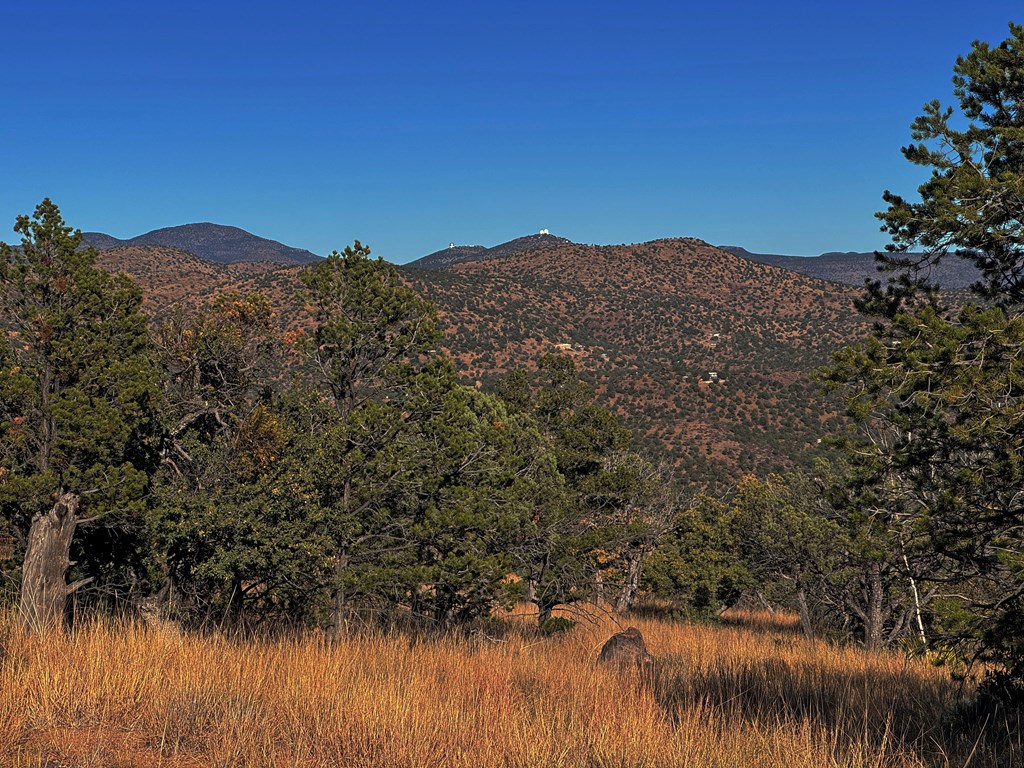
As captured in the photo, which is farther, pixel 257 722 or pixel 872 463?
pixel 872 463

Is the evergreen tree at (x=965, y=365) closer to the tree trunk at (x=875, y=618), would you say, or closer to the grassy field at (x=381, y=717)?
the grassy field at (x=381, y=717)

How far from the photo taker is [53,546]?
10.4 meters

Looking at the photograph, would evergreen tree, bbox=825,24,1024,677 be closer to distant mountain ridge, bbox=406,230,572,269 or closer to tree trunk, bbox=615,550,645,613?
tree trunk, bbox=615,550,645,613

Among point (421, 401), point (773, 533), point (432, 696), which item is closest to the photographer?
point (432, 696)

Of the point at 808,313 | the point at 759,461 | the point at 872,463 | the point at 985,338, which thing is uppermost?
the point at 808,313

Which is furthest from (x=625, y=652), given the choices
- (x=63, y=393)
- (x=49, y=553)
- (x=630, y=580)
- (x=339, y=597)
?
(x=630, y=580)

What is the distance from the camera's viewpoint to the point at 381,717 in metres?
4.84

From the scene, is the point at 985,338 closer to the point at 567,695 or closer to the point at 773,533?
the point at 567,695

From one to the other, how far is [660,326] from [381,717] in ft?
277

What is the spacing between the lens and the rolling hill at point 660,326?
192ft

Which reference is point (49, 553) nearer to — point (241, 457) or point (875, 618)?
point (241, 457)

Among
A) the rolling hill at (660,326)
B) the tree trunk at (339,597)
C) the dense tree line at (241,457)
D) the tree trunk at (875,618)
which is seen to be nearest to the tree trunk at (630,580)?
the tree trunk at (875,618)

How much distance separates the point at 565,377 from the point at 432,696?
1639cm

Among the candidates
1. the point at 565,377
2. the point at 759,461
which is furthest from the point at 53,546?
the point at 759,461
